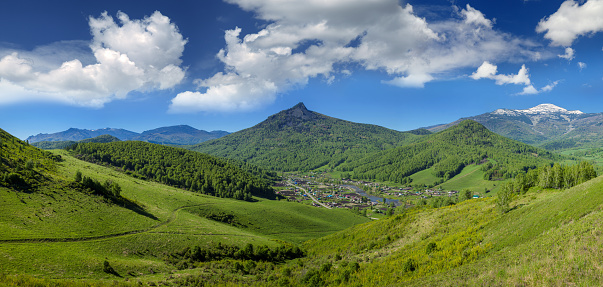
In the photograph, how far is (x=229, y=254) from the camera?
62062mm

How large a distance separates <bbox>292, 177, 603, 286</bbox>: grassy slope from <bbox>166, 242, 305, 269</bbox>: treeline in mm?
21852

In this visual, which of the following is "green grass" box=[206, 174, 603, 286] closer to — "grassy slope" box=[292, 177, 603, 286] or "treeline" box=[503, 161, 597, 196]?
"grassy slope" box=[292, 177, 603, 286]

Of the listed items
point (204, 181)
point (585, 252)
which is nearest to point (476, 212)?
point (585, 252)

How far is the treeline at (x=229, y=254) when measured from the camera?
2152 inches

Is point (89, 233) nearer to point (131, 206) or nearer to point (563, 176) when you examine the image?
point (131, 206)

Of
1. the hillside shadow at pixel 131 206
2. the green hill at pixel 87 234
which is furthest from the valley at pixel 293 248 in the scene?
the hillside shadow at pixel 131 206

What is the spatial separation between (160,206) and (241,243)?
41187 millimetres

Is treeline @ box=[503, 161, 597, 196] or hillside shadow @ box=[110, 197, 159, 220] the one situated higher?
treeline @ box=[503, 161, 597, 196]

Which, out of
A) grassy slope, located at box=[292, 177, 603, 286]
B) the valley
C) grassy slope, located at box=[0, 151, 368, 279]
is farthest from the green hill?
grassy slope, located at box=[292, 177, 603, 286]

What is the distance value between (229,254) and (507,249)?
2269 inches

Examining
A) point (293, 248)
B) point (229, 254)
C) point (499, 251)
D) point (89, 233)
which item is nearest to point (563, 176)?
point (499, 251)

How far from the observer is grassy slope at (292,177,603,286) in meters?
16.3

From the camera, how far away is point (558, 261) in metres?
16.7

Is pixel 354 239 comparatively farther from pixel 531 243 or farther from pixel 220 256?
pixel 531 243
